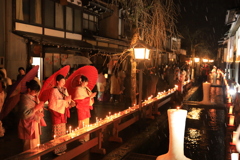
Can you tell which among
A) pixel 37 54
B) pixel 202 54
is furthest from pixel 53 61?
pixel 202 54

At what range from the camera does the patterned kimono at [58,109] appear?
20.4 ft

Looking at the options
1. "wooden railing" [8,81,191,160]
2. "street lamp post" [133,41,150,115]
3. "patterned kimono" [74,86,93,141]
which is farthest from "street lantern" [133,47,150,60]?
"patterned kimono" [74,86,93,141]

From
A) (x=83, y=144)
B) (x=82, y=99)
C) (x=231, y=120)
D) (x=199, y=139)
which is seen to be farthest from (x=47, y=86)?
(x=231, y=120)

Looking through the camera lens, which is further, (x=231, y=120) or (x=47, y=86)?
(x=231, y=120)

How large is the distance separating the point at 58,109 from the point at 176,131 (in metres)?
2.80

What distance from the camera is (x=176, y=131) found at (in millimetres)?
5094

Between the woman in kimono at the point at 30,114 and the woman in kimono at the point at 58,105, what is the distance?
70cm

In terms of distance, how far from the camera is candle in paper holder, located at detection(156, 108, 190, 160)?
504 cm

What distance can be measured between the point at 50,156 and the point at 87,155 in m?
0.93

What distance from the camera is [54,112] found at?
6.33m

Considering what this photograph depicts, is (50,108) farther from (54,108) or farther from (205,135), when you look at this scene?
(205,135)

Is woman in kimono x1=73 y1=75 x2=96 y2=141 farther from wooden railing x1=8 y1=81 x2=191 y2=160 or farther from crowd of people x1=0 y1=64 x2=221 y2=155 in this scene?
wooden railing x1=8 y1=81 x2=191 y2=160

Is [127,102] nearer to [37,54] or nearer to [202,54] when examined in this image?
[37,54]

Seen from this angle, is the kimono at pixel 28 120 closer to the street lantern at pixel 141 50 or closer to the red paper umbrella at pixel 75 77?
the red paper umbrella at pixel 75 77
